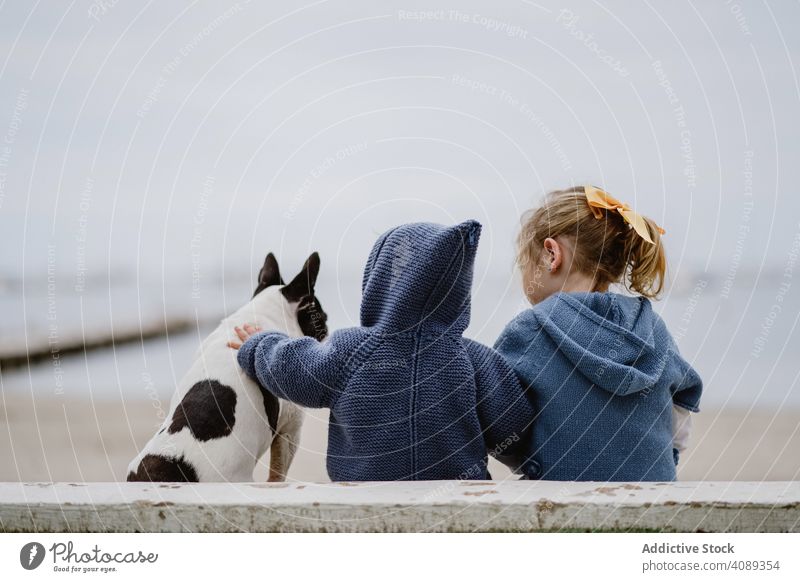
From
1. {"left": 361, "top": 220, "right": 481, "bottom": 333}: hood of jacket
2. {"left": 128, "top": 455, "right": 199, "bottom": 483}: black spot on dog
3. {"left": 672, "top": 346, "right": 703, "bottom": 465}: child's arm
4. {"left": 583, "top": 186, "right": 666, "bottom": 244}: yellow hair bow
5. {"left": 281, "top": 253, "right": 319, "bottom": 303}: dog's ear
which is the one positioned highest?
{"left": 583, "top": 186, "right": 666, "bottom": 244}: yellow hair bow

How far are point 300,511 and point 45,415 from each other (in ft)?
17.2

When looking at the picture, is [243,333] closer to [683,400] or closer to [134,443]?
[683,400]

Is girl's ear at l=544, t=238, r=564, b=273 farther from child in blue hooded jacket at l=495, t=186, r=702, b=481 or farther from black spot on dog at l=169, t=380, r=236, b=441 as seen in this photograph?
black spot on dog at l=169, t=380, r=236, b=441

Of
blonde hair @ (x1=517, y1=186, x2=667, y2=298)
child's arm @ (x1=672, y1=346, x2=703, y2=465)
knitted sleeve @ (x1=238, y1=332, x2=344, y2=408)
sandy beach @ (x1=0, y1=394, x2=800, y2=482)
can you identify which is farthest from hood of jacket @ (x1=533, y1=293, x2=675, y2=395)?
sandy beach @ (x1=0, y1=394, x2=800, y2=482)

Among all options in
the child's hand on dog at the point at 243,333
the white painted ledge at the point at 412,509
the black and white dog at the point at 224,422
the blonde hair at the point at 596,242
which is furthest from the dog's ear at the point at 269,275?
the white painted ledge at the point at 412,509

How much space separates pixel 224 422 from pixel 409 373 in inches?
24.8

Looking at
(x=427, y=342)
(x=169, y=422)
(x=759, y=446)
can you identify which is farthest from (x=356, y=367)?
(x=759, y=446)

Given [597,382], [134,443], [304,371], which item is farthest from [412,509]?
[134,443]

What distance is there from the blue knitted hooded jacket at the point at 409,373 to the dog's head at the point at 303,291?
573 millimetres

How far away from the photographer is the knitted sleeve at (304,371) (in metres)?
2.37

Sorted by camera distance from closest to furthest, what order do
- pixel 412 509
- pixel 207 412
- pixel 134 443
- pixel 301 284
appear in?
pixel 412 509 < pixel 207 412 < pixel 301 284 < pixel 134 443

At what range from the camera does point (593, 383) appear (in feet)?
8.24

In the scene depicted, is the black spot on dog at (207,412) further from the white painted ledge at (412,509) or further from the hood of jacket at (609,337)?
the hood of jacket at (609,337)

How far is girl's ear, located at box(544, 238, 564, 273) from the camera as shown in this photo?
108 inches
